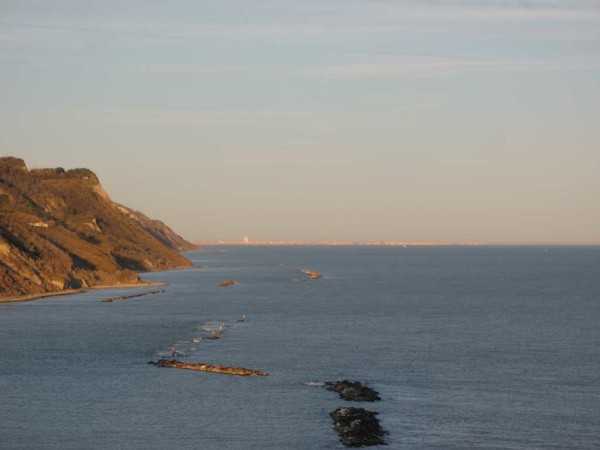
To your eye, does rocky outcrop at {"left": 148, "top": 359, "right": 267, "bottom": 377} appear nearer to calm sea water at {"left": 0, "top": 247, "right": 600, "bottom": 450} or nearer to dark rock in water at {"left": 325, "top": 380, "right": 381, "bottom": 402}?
calm sea water at {"left": 0, "top": 247, "right": 600, "bottom": 450}

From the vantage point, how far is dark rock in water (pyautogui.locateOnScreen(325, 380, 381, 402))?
3209 inches

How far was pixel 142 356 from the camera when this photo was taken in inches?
4250

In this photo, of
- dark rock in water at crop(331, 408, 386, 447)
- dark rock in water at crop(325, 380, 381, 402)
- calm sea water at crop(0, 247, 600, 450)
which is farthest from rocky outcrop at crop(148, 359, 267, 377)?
dark rock in water at crop(331, 408, 386, 447)

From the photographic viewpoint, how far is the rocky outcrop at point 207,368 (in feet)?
311

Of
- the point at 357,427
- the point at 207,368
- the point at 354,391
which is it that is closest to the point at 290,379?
the point at 207,368

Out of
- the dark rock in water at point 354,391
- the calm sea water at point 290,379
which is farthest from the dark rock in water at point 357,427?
the dark rock in water at point 354,391

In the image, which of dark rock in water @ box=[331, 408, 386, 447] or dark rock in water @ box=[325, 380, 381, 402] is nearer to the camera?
dark rock in water @ box=[331, 408, 386, 447]

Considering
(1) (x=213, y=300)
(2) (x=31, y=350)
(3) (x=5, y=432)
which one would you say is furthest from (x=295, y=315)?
(3) (x=5, y=432)

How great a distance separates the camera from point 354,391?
83000mm

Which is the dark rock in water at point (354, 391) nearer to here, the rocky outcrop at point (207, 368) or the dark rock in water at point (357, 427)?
the dark rock in water at point (357, 427)

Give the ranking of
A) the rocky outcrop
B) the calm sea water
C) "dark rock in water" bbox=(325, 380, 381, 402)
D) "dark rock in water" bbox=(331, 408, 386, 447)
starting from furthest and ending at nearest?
the rocky outcrop, "dark rock in water" bbox=(325, 380, 381, 402), the calm sea water, "dark rock in water" bbox=(331, 408, 386, 447)

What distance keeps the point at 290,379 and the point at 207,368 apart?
10.4 metres

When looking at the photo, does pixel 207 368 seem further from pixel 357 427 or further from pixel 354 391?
pixel 357 427

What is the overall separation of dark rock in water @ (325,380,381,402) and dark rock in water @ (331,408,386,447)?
17.0 feet
